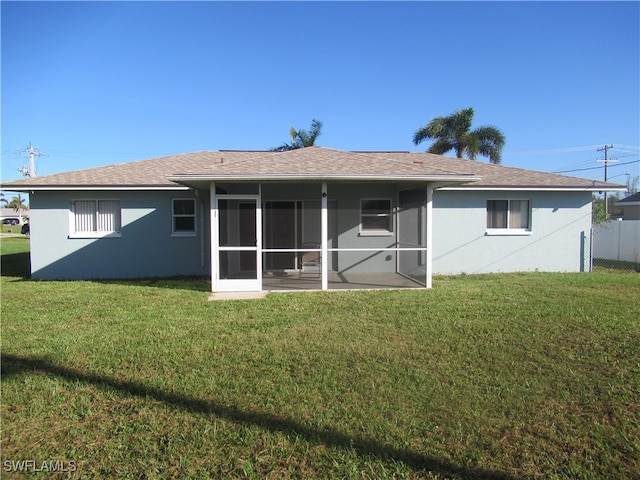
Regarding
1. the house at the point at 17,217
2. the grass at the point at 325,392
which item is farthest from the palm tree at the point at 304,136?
the house at the point at 17,217

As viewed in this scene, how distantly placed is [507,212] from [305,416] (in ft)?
37.6

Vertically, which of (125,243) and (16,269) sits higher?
(125,243)

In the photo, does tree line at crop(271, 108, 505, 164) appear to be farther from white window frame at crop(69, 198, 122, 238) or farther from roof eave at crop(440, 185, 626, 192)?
white window frame at crop(69, 198, 122, 238)

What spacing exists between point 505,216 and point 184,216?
10.1 metres

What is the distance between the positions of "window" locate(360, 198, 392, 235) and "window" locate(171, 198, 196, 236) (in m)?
5.27

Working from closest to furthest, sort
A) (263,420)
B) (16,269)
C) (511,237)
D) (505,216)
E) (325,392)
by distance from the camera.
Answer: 1. (263,420)
2. (325,392)
3. (511,237)
4. (505,216)
5. (16,269)

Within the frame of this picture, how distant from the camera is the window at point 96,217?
12703mm

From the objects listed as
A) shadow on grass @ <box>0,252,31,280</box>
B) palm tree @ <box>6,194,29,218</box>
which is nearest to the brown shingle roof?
shadow on grass @ <box>0,252,31,280</box>

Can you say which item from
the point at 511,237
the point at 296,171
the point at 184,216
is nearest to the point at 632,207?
the point at 511,237

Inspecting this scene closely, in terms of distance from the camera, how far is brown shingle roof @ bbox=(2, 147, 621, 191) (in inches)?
362

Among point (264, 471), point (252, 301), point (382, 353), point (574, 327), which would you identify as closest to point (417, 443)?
point (264, 471)

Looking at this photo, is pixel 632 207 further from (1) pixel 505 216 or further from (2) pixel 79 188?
(2) pixel 79 188

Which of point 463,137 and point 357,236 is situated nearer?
point 357,236

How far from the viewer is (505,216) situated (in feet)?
43.0
